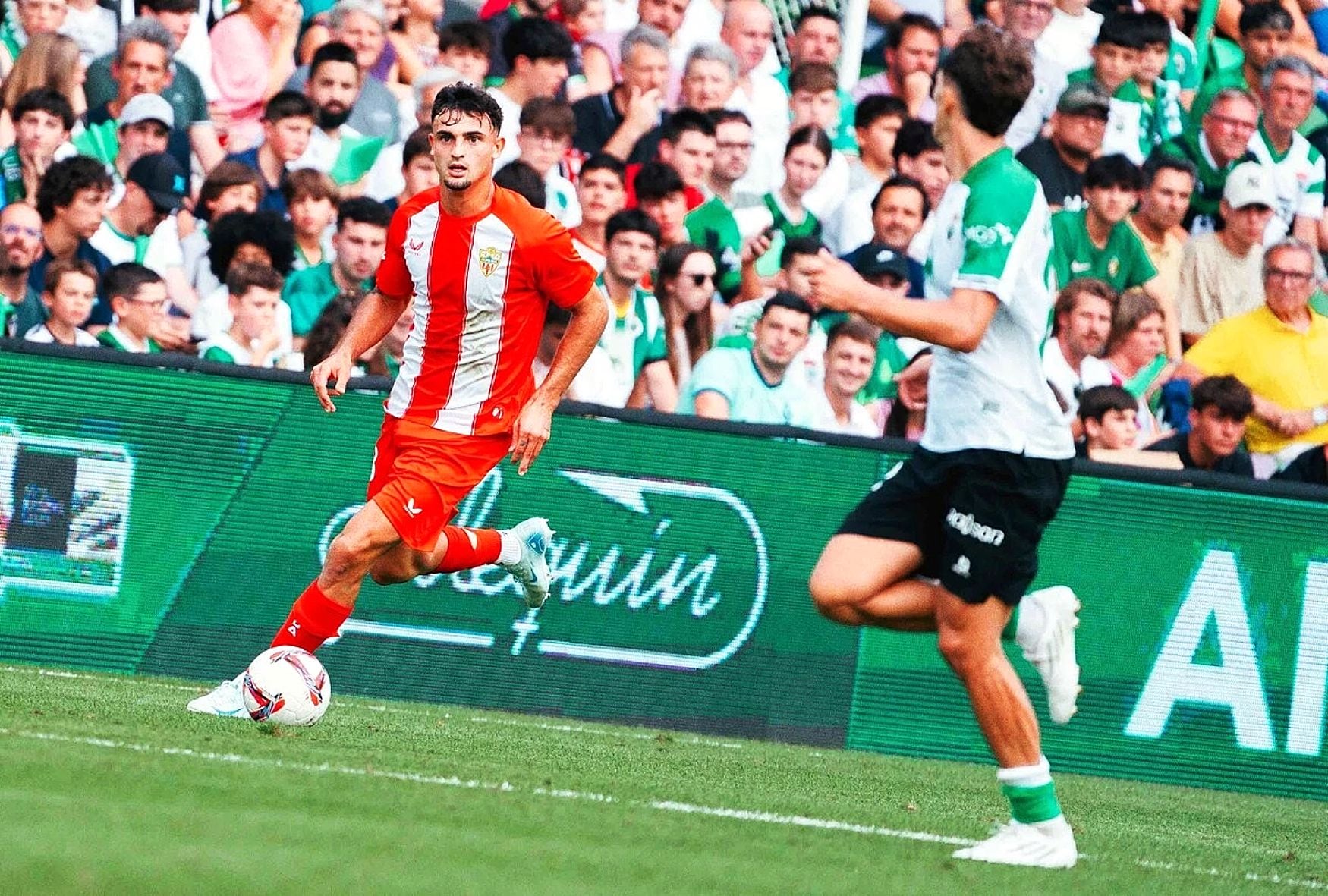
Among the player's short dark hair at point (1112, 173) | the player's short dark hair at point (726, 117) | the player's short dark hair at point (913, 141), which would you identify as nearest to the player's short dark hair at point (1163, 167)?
the player's short dark hair at point (1112, 173)

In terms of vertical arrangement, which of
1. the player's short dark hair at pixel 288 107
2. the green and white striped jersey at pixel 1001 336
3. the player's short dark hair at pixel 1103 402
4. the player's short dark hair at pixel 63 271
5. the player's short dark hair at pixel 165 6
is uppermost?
the green and white striped jersey at pixel 1001 336

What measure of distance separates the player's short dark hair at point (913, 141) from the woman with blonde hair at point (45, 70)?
16.9 feet

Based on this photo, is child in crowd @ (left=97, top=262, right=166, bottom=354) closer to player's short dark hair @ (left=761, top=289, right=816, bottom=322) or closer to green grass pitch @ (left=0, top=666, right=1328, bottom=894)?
green grass pitch @ (left=0, top=666, right=1328, bottom=894)

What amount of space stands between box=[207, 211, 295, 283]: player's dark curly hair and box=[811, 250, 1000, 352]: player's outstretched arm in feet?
20.4

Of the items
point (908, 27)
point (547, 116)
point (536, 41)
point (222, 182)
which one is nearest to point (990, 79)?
point (547, 116)

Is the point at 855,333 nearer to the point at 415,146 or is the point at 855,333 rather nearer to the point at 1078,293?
the point at 1078,293

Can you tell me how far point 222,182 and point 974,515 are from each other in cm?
696

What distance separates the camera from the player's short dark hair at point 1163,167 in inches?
551

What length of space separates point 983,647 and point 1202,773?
480 centimetres

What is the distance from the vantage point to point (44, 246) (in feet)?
38.2

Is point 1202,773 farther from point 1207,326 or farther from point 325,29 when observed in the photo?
point 325,29

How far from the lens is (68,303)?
35.9 feet

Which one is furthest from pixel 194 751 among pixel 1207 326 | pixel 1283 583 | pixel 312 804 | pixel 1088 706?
pixel 1207 326

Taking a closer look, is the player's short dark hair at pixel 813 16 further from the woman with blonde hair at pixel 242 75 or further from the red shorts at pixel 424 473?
the red shorts at pixel 424 473
